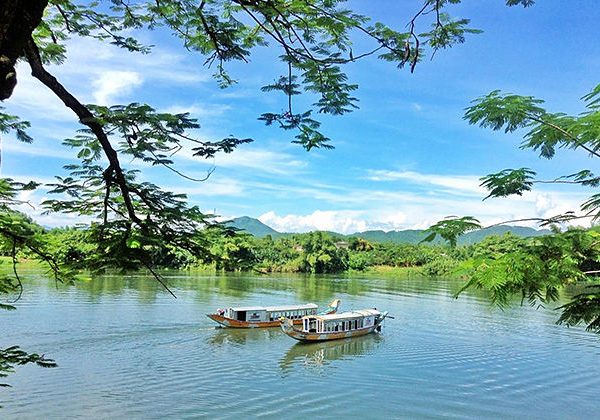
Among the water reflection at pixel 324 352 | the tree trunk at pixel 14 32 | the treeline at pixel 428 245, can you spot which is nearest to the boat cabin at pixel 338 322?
the water reflection at pixel 324 352

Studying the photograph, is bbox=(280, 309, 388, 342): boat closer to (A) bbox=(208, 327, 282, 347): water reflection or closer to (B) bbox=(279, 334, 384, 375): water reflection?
(B) bbox=(279, 334, 384, 375): water reflection

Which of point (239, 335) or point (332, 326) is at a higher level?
point (332, 326)

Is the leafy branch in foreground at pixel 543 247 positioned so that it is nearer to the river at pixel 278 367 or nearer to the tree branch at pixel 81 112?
the tree branch at pixel 81 112

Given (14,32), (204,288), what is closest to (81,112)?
(14,32)

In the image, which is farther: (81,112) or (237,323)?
(237,323)

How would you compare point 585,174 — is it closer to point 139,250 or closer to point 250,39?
point 250,39

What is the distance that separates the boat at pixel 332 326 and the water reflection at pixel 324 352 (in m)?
0.25

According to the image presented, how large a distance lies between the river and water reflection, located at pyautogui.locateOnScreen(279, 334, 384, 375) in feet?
0.24

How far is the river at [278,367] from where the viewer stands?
1193 cm

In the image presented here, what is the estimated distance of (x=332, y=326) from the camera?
2080 cm

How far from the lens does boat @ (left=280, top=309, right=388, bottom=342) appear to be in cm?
1981

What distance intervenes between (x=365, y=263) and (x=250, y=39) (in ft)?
216

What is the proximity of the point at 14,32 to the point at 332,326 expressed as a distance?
19.7m

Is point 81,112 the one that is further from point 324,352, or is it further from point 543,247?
point 324,352
